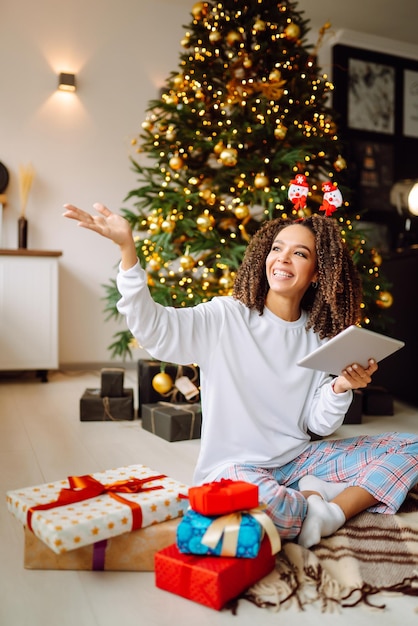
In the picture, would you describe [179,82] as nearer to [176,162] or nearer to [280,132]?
[176,162]

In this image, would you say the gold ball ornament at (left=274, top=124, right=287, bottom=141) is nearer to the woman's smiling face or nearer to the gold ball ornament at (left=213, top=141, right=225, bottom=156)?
the gold ball ornament at (left=213, top=141, right=225, bottom=156)

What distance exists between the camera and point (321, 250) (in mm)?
1651

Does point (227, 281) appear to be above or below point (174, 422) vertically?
above

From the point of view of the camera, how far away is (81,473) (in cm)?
197

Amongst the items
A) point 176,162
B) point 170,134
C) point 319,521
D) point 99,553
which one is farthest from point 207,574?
point 170,134

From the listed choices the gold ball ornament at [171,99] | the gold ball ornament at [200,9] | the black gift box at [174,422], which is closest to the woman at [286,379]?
the black gift box at [174,422]

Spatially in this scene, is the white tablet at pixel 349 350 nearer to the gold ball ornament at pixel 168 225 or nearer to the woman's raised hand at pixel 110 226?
the woman's raised hand at pixel 110 226

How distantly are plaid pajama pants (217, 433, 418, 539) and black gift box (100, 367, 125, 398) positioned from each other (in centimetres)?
126

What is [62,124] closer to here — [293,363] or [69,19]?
[69,19]

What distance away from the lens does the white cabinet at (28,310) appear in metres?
3.75

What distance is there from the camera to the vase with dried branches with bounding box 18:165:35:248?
4.04 meters

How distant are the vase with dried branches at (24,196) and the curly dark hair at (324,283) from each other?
2.65 metres

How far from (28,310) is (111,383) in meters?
1.24

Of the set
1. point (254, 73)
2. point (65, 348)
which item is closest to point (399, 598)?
point (254, 73)
